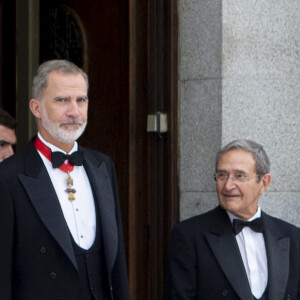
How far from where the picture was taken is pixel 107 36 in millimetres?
7164

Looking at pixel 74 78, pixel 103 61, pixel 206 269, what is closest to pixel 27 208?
pixel 74 78

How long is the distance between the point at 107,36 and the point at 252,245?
2.35 m

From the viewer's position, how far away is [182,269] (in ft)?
17.5

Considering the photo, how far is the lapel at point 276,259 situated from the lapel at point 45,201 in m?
1.31

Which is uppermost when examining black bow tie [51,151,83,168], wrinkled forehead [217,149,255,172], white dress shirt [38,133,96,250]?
black bow tie [51,151,83,168]

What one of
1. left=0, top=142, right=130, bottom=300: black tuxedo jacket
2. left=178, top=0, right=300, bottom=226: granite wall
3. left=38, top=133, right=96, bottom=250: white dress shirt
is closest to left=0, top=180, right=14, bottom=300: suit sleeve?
left=0, top=142, right=130, bottom=300: black tuxedo jacket

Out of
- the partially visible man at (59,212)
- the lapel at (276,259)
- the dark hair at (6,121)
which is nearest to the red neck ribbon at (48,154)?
the partially visible man at (59,212)

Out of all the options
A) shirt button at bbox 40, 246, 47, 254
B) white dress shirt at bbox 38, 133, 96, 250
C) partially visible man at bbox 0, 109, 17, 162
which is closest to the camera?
shirt button at bbox 40, 246, 47, 254

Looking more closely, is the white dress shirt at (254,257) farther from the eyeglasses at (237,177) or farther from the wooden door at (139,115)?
the wooden door at (139,115)

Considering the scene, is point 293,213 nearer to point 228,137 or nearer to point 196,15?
point 228,137

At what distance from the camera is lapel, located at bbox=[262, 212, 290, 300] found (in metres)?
5.37

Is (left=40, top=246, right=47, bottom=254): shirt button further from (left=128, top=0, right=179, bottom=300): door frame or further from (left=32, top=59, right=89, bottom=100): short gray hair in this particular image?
(left=128, top=0, right=179, bottom=300): door frame

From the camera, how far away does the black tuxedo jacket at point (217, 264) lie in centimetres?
534

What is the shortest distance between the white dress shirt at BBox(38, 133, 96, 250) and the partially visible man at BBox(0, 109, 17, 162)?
892 millimetres
